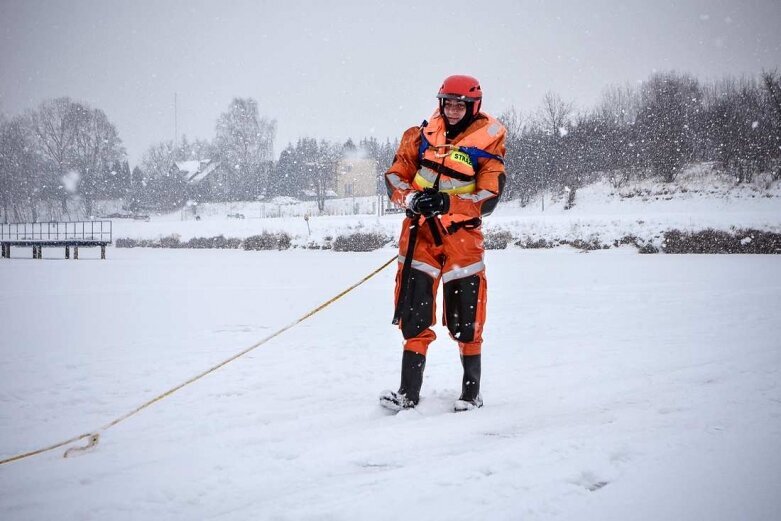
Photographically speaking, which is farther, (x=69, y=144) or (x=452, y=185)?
(x=69, y=144)

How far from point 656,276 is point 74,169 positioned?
58667mm

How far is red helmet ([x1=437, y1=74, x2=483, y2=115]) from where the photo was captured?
292 centimetres

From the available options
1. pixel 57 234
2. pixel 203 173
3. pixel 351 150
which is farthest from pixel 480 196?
pixel 351 150

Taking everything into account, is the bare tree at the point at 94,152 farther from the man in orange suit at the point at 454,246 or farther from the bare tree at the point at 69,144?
the man in orange suit at the point at 454,246

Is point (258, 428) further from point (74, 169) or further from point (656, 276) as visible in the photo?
point (74, 169)

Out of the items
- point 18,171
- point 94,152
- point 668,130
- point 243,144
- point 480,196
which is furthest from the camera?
point 243,144

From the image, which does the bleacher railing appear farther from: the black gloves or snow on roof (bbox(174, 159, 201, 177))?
snow on roof (bbox(174, 159, 201, 177))

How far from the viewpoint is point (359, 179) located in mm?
74938

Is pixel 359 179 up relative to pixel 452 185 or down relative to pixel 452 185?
up

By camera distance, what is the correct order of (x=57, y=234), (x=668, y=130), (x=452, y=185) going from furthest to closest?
(x=668, y=130), (x=57, y=234), (x=452, y=185)

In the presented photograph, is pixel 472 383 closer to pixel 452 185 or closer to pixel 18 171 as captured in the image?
pixel 452 185

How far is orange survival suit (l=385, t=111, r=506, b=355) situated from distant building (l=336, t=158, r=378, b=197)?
2790 inches

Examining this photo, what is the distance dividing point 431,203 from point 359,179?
241 ft

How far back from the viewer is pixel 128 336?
16.7 feet
